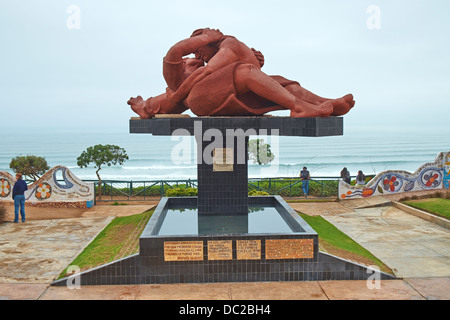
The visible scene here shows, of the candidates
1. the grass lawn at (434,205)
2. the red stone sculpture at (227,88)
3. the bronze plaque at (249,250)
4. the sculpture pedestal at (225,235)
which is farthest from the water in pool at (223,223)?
the grass lawn at (434,205)

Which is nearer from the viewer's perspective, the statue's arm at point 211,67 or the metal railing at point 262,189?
the statue's arm at point 211,67

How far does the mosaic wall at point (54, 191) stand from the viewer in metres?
15.0

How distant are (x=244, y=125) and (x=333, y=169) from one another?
4017 cm

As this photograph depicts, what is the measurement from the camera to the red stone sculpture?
9820 mm

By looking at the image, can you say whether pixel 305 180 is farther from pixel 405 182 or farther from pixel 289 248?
pixel 289 248

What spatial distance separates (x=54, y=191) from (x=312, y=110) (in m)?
9.27

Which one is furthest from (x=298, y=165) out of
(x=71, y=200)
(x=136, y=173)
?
(x=71, y=200)

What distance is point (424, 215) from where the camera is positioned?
1338 cm

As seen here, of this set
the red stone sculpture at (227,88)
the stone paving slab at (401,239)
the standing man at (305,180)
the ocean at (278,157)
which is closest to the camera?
the stone paving slab at (401,239)

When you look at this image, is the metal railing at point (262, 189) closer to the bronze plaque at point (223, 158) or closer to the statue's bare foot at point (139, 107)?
the statue's bare foot at point (139, 107)

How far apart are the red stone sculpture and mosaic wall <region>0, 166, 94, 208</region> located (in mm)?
5644

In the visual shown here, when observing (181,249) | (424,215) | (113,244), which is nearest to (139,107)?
(113,244)

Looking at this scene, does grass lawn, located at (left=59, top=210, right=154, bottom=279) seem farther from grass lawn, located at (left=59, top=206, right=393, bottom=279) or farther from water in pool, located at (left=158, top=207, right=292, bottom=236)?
water in pool, located at (left=158, top=207, right=292, bottom=236)

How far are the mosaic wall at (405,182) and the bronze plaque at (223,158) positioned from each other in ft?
21.4
